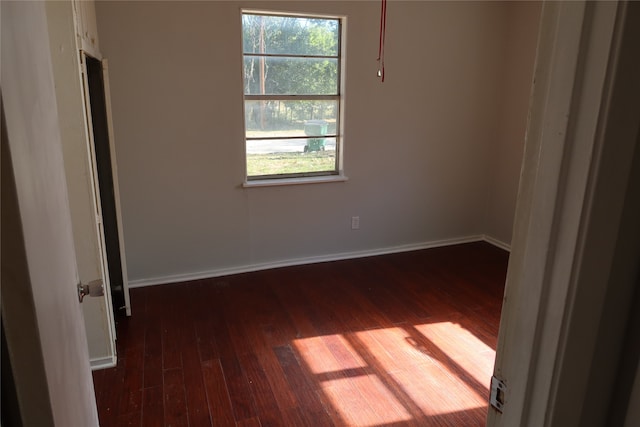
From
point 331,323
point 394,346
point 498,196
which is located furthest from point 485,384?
point 498,196

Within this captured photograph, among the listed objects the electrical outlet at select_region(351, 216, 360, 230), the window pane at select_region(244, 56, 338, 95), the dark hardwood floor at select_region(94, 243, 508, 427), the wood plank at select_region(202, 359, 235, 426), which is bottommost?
the wood plank at select_region(202, 359, 235, 426)

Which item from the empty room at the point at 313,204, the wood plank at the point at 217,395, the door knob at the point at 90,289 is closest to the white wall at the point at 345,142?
the empty room at the point at 313,204

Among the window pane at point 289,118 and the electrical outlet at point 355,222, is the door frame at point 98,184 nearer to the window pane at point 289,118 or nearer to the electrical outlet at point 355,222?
the window pane at point 289,118

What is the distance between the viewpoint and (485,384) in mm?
2410

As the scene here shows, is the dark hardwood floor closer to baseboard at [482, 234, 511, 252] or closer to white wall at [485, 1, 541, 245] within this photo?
baseboard at [482, 234, 511, 252]

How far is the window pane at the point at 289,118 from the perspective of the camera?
3691 mm

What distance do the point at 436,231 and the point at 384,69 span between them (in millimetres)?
1715

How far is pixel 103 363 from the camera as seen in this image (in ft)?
8.28

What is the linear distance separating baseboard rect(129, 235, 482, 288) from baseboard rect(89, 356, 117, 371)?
1093 millimetres

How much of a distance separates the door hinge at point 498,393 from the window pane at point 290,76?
3212mm

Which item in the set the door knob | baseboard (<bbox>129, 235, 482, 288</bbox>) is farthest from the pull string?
the door knob

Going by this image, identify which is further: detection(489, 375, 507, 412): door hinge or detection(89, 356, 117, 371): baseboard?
detection(89, 356, 117, 371): baseboard

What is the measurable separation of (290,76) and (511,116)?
86.6 inches

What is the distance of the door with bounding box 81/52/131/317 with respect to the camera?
8.79 feet
